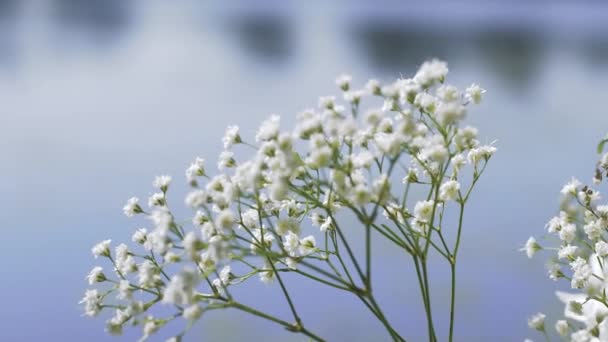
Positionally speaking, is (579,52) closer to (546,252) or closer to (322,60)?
(322,60)

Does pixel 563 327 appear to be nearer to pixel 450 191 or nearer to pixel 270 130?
pixel 450 191

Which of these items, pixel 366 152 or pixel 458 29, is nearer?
pixel 366 152

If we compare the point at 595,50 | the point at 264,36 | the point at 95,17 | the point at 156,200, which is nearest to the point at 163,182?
the point at 156,200

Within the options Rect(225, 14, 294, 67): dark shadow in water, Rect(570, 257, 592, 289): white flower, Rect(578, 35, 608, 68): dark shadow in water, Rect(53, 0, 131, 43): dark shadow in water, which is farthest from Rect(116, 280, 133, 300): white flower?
Rect(53, 0, 131, 43): dark shadow in water

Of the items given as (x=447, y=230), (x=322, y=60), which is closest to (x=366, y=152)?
(x=447, y=230)

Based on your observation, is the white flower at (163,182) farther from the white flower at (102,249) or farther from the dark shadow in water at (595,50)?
the dark shadow in water at (595,50)
